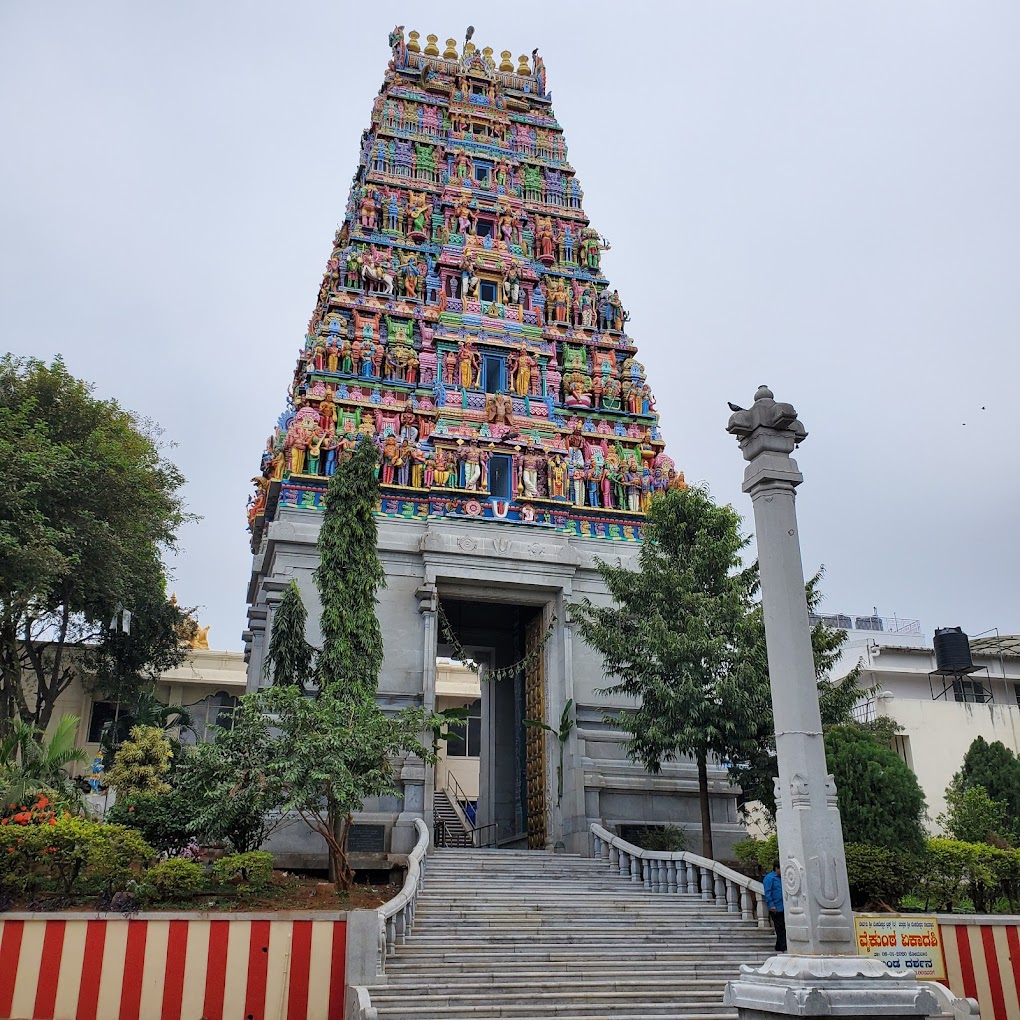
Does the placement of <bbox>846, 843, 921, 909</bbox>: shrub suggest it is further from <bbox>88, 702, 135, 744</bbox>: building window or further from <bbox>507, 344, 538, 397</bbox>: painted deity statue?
<bbox>88, 702, 135, 744</bbox>: building window

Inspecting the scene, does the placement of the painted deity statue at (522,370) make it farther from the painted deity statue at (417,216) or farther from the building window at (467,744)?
the building window at (467,744)

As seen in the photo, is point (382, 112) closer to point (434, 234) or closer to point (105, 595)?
point (434, 234)

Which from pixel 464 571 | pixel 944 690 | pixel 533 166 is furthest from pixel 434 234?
pixel 944 690

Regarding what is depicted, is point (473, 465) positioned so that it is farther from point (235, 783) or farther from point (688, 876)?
point (235, 783)

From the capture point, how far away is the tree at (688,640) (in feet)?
53.5

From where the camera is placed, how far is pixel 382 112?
27125 millimetres

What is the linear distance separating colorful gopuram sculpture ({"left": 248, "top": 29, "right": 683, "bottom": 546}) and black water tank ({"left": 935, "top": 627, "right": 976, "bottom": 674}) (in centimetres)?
1256

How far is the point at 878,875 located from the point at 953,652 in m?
19.1

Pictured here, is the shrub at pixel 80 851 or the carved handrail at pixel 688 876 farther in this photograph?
the carved handrail at pixel 688 876

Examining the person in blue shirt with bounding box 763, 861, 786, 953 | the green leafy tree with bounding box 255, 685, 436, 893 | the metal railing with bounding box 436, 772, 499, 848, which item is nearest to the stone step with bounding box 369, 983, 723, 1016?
the person in blue shirt with bounding box 763, 861, 786, 953

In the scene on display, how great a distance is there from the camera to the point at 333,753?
13586mm

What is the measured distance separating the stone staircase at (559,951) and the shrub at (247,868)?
199cm

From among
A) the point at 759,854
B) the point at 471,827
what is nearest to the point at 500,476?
the point at 759,854

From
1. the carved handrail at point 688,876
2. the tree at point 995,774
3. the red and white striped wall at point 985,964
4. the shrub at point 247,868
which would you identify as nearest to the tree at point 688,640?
the carved handrail at point 688,876
